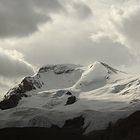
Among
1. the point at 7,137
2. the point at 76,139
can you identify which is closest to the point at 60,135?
the point at 76,139

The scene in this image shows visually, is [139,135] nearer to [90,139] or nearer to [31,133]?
[90,139]

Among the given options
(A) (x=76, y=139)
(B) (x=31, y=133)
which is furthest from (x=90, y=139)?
(B) (x=31, y=133)

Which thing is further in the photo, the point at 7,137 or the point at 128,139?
the point at 128,139

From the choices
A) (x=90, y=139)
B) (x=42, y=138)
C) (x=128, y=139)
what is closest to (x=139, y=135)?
(x=128, y=139)

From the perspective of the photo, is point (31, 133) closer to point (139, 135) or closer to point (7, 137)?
point (7, 137)

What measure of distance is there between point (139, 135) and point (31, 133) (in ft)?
122

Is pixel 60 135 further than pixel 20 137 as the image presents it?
Yes

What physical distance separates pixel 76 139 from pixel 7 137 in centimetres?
2380

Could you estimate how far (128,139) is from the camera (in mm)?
198875

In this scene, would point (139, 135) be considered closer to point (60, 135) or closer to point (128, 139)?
point (128, 139)

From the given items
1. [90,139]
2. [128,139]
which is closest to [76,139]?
[90,139]

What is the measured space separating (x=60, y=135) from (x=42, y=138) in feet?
36.4

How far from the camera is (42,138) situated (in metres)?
189

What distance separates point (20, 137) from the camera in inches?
7283
